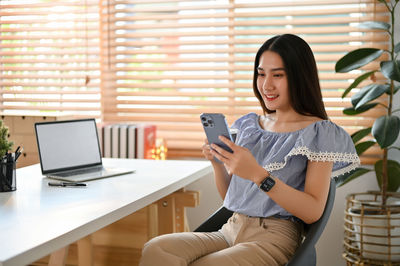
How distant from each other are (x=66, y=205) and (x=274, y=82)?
2.54ft

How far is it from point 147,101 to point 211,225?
155cm

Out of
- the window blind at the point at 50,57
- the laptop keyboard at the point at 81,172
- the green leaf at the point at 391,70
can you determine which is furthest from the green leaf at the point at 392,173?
the window blind at the point at 50,57

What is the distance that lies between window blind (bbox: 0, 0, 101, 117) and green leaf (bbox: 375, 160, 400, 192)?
67.1 inches

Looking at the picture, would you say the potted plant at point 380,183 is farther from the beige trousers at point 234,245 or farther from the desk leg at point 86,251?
the desk leg at point 86,251

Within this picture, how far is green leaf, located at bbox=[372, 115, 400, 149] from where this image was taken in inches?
92.6

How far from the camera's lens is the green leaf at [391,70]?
2.38 meters

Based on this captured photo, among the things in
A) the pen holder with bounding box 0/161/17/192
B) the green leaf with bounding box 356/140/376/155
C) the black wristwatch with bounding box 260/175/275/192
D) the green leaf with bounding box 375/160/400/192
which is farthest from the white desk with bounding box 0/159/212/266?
the green leaf with bounding box 375/160/400/192

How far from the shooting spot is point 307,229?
1.74 metres

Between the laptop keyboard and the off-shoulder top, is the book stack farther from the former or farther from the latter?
the off-shoulder top

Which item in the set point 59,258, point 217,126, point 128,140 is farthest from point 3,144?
point 128,140

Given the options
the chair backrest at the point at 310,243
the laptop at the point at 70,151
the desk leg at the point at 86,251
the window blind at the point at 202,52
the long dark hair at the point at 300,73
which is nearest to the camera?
the chair backrest at the point at 310,243

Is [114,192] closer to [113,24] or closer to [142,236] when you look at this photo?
[142,236]

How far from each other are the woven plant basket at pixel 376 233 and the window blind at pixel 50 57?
1698 millimetres

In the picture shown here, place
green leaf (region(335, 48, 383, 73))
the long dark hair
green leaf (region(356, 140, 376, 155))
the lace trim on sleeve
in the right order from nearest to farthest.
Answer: the lace trim on sleeve → the long dark hair → green leaf (region(335, 48, 383, 73)) → green leaf (region(356, 140, 376, 155))
